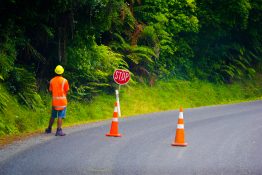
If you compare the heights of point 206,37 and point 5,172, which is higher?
point 206,37

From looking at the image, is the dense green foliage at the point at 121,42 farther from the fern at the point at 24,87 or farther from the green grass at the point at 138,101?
the green grass at the point at 138,101

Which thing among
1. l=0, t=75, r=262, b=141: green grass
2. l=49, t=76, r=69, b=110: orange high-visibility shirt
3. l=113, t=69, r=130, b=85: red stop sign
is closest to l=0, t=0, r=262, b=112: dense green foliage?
l=0, t=75, r=262, b=141: green grass

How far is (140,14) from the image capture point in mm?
27359

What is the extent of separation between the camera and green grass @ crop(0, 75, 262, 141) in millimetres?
16516

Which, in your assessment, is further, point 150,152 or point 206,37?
point 206,37

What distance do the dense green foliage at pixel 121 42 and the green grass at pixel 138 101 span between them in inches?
18.0

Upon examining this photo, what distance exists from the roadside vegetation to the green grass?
40mm

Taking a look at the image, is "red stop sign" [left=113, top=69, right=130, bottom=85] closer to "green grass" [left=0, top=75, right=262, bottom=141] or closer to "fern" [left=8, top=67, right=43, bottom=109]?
"green grass" [left=0, top=75, right=262, bottom=141]

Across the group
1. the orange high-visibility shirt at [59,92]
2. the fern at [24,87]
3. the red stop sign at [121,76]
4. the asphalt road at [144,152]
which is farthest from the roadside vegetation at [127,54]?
the asphalt road at [144,152]

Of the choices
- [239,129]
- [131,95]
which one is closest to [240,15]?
[131,95]

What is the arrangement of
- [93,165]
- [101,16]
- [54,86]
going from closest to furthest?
[93,165] → [54,86] → [101,16]

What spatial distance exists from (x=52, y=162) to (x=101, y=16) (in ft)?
32.5

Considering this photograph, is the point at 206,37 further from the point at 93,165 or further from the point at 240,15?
the point at 93,165

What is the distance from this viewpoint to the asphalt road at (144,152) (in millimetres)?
9508
